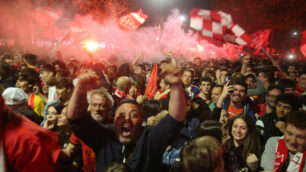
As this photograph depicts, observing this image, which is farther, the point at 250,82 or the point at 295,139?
the point at 250,82

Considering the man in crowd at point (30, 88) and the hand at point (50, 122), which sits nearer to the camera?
the hand at point (50, 122)

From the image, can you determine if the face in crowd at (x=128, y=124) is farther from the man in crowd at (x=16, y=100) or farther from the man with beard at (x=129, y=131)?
the man in crowd at (x=16, y=100)

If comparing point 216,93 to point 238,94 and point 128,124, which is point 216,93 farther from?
point 128,124

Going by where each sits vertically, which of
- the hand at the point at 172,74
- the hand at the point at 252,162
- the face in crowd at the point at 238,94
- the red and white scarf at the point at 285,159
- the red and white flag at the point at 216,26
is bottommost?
the hand at the point at 252,162

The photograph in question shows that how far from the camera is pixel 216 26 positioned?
19.6ft

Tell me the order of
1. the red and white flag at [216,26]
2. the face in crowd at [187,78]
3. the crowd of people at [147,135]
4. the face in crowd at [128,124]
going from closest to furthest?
1. the crowd of people at [147,135]
2. the face in crowd at [128,124]
3. the face in crowd at [187,78]
4. the red and white flag at [216,26]

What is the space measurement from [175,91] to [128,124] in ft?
1.96

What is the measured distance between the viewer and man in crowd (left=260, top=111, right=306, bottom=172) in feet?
7.34

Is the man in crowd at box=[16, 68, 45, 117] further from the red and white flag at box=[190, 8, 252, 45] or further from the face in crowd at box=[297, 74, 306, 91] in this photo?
the face in crowd at box=[297, 74, 306, 91]

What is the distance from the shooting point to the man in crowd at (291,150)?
2.24 m

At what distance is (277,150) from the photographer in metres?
2.42

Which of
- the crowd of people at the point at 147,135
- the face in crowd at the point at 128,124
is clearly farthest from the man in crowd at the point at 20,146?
the face in crowd at the point at 128,124

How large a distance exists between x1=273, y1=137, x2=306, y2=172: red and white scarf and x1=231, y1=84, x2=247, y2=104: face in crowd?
4.95 feet

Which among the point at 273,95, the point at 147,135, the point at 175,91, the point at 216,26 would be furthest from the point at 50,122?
the point at 216,26
